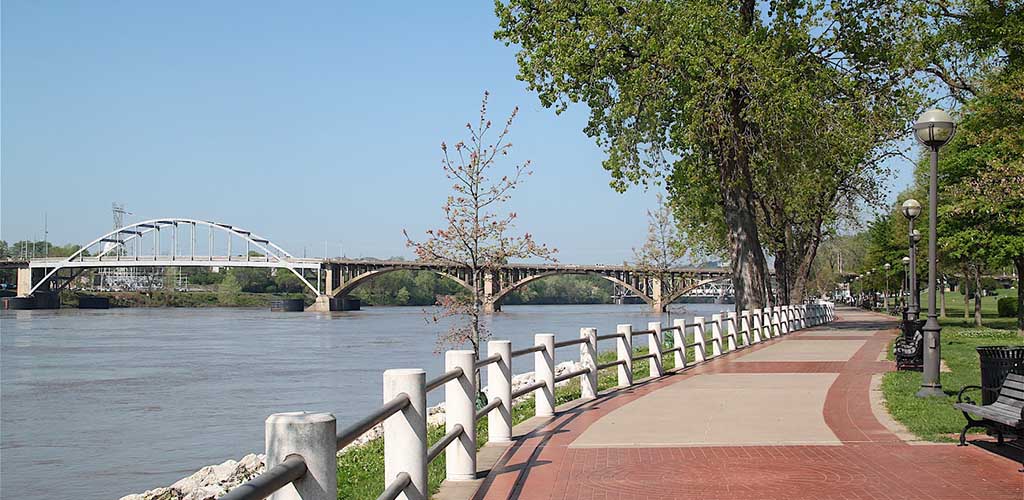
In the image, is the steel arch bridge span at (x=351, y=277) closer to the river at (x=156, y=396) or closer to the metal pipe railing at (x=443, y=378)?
the river at (x=156, y=396)

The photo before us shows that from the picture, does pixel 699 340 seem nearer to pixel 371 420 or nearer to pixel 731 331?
pixel 731 331

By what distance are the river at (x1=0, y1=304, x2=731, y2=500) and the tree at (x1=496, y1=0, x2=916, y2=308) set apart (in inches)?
326

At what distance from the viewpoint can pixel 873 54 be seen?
3106 cm

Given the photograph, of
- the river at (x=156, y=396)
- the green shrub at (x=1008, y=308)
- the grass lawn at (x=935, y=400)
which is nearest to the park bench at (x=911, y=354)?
the grass lawn at (x=935, y=400)

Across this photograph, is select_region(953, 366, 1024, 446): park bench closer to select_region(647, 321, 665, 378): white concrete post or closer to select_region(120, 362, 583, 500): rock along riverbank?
select_region(120, 362, 583, 500): rock along riverbank

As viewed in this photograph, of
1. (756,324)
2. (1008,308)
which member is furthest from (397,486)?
(1008,308)

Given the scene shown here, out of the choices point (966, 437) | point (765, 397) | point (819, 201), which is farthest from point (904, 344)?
point (819, 201)

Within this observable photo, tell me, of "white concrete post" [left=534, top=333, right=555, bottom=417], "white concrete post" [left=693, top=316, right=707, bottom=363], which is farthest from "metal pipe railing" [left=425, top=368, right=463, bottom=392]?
"white concrete post" [left=693, top=316, right=707, bottom=363]

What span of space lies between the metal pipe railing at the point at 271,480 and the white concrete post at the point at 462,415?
456cm

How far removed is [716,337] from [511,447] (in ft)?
46.4

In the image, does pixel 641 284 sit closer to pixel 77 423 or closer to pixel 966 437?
pixel 77 423

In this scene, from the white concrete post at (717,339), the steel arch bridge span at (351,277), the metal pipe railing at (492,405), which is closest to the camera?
the metal pipe railing at (492,405)

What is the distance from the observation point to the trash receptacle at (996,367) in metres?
10.3

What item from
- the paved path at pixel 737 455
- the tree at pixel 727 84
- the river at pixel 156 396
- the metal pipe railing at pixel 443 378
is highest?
the tree at pixel 727 84
